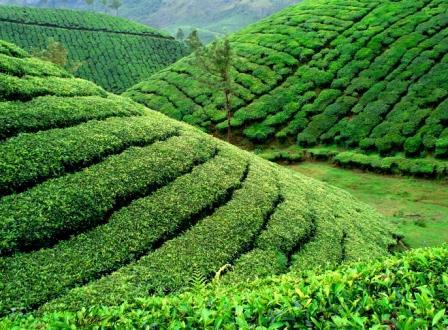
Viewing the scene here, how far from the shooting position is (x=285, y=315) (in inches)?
202

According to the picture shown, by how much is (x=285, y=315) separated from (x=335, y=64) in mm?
41450

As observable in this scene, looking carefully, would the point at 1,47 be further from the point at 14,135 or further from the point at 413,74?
the point at 413,74

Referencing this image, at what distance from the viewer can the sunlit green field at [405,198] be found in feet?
67.2

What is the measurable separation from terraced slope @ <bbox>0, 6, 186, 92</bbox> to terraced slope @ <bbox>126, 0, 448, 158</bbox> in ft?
94.0

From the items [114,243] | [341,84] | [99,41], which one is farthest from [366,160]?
[99,41]

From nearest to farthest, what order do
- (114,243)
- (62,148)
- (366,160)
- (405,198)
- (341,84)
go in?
(114,243), (62,148), (405,198), (366,160), (341,84)

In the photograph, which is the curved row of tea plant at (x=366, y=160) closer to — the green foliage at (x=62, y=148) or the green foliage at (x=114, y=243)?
the green foliage at (x=114, y=243)

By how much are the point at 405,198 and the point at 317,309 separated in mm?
22630

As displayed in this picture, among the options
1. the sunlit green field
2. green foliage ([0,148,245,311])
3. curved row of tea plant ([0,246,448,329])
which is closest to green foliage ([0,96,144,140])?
green foliage ([0,148,245,311])

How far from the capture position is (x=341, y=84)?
132 ft

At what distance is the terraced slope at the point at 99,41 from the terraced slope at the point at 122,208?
2504 inches

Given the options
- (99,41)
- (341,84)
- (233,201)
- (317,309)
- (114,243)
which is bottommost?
(341,84)

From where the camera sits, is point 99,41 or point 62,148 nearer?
point 62,148

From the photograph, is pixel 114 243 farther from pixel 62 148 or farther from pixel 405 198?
pixel 405 198
